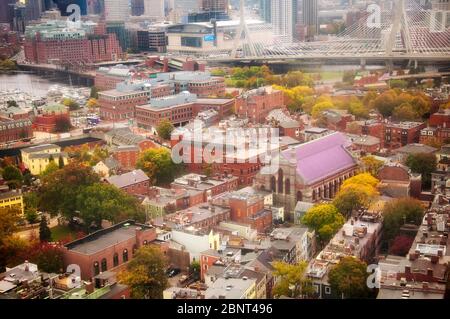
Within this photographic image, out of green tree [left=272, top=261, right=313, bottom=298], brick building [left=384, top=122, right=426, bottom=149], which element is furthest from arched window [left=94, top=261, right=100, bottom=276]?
brick building [left=384, top=122, right=426, bottom=149]

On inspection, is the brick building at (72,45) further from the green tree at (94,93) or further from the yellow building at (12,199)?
the yellow building at (12,199)

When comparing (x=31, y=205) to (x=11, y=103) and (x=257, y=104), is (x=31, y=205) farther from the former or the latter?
(x=11, y=103)

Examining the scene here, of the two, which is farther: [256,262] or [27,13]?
[27,13]

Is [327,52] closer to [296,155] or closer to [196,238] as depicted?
[296,155]

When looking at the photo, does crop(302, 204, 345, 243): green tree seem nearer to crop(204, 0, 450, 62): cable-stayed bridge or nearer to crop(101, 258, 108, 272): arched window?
crop(101, 258, 108, 272): arched window

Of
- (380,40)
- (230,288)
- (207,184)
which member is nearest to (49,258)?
(230,288)

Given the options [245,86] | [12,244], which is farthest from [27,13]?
[12,244]
